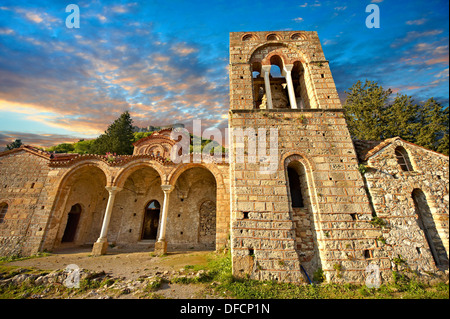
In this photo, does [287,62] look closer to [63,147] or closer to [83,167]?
[83,167]

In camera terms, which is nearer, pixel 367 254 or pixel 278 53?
pixel 367 254

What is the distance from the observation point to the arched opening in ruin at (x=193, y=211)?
11.6 m

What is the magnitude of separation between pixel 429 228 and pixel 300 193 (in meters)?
3.81

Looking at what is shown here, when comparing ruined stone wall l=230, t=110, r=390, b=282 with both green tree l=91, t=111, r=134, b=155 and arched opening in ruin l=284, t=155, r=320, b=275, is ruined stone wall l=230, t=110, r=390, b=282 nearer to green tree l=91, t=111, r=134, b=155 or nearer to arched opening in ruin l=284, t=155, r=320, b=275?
arched opening in ruin l=284, t=155, r=320, b=275

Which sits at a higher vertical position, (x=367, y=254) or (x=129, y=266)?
(x=367, y=254)

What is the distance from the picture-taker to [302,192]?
20.0 ft

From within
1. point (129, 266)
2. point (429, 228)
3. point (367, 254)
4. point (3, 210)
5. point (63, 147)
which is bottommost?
point (129, 266)

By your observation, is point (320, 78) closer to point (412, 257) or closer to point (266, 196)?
point (266, 196)

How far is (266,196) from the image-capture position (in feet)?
17.9

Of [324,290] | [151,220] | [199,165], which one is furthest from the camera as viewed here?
[151,220]

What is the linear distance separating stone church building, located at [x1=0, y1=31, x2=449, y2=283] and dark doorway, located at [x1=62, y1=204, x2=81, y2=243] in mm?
1745

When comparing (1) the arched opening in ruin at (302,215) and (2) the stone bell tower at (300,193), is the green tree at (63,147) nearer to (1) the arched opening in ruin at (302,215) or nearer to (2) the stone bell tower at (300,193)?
(2) the stone bell tower at (300,193)

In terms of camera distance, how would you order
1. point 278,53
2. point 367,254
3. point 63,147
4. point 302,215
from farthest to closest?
1. point 63,147
2. point 278,53
3. point 302,215
4. point 367,254

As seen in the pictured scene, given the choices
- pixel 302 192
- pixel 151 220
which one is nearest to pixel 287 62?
pixel 302 192
